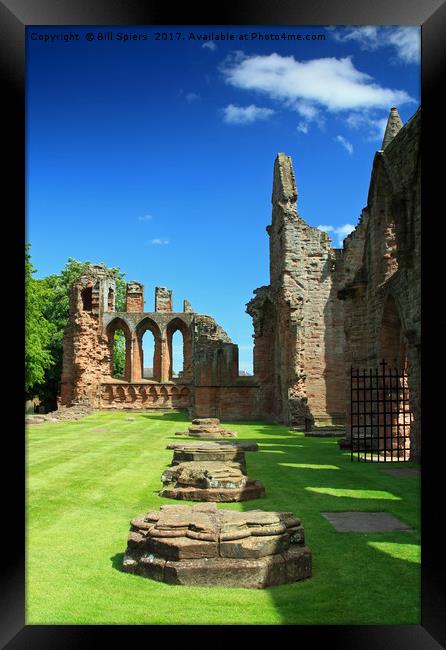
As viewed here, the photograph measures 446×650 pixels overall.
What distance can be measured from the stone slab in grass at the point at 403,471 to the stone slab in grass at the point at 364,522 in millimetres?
3274

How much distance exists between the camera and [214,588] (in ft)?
14.8

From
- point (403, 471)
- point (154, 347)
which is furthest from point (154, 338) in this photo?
point (403, 471)

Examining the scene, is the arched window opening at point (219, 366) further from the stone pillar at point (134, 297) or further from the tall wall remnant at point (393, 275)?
the tall wall remnant at point (393, 275)

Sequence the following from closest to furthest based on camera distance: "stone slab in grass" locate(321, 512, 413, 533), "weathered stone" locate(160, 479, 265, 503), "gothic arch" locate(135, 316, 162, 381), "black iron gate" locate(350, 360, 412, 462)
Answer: "stone slab in grass" locate(321, 512, 413, 533) < "weathered stone" locate(160, 479, 265, 503) < "black iron gate" locate(350, 360, 412, 462) < "gothic arch" locate(135, 316, 162, 381)

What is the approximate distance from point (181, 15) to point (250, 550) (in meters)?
3.78

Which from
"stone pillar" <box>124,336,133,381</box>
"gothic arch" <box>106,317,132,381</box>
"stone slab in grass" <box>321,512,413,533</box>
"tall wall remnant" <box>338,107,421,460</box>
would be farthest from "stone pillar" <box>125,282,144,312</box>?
"stone slab in grass" <box>321,512,413,533</box>

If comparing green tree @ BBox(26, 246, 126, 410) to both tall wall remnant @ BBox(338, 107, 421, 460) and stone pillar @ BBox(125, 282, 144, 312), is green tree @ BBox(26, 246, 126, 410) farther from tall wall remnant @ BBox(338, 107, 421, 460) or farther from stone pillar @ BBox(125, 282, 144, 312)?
tall wall remnant @ BBox(338, 107, 421, 460)

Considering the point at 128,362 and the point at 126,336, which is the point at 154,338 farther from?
the point at 128,362

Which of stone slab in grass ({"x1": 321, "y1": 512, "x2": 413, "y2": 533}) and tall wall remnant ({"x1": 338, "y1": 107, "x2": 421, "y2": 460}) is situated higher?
tall wall remnant ({"x1": 338, "y1": 107, "x2": 421, "y2": 460})

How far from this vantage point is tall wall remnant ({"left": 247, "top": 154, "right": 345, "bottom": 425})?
76.9ft

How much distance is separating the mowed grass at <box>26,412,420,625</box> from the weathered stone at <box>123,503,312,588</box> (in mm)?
91

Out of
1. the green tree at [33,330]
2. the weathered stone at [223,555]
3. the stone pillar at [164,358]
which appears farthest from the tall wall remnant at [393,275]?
the stone pillar at [164,358]
